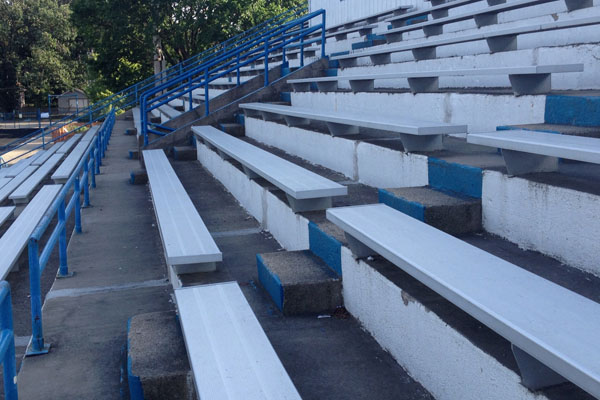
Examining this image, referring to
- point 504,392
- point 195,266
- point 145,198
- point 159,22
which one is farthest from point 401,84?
point 159,22

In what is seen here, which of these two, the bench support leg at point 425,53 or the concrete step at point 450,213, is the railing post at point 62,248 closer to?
the concrete step at point 450,213

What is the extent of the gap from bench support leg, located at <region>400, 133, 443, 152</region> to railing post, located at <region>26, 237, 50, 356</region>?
6.95ft

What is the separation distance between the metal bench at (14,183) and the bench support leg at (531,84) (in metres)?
7.36

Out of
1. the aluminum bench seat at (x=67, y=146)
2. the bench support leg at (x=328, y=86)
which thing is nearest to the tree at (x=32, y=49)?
the aluminum bench seat at (x=67, y=146)

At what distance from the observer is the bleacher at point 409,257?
1.76 metres

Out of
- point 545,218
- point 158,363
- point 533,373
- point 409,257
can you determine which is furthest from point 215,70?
point 533,373

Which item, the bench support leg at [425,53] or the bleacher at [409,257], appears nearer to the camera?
the bleacher at [409,257]

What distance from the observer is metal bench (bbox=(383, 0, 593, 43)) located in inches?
183

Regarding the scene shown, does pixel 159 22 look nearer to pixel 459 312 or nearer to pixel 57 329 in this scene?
pixel 57 329

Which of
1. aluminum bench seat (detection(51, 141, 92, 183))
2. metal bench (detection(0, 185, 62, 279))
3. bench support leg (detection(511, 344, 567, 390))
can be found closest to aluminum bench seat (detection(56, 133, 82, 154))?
aluminum bench seat (detection(51, 141, 92, 183))

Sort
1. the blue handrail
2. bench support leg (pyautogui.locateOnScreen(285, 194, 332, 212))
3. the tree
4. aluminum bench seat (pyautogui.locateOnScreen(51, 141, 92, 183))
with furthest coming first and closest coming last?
the tree < aluminum bench seat (pyautogui.locateOnScreen(51, 141, 92, 183)) < bench support leg (pyautogui.locateOnScreen(285, 194, 332, 212)) < the blue handrail

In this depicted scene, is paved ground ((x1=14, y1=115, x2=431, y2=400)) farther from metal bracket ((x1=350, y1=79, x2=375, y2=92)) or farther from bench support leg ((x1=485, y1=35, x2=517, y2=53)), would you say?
bench support leg ((x1=485, y1=35, x2=517, y2=53))

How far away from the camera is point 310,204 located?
3.55m

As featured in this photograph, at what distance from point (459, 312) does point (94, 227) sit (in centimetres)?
413
